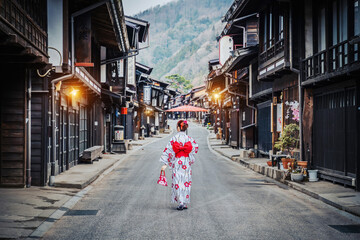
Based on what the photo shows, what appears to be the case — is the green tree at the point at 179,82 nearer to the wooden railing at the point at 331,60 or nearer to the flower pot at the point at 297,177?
the wooden railing at the point at 331,60

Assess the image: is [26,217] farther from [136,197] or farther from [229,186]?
[229,186]

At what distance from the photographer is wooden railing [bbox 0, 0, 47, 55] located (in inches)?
317

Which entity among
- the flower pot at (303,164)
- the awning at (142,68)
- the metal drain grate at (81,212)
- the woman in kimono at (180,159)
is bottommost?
the metal drain grate at (81,212)

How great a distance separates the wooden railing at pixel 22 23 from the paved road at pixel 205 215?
13.0 ft

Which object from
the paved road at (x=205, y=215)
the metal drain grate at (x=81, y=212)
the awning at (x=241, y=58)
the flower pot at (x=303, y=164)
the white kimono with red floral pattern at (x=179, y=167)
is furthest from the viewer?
the awning at (x=241, y=58)

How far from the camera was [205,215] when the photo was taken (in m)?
8.52

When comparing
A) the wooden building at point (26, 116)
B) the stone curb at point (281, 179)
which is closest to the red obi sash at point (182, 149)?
the stone curb at point (281, 179)

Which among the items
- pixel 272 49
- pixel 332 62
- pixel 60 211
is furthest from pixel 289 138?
pixel 60 211

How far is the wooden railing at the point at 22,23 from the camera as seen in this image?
317 inches

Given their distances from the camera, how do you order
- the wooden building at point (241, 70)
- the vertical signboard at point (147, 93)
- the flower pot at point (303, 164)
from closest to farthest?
the flower pot at point (303, 164)
the wooden building at point (241, 70)
the vertical signboard at point (147, 93)

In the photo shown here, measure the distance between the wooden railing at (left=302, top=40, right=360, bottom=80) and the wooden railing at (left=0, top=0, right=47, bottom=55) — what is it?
8064mm

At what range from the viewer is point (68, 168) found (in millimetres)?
16812

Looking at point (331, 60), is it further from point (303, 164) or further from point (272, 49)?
point (272, 49)

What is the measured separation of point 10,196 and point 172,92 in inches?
2579
